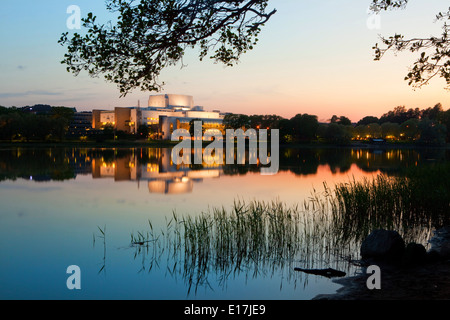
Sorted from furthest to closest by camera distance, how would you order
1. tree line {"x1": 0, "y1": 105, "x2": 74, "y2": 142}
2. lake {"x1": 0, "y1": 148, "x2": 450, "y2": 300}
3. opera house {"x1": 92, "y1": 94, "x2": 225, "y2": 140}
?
1. opera house {"x1": 92, "y1": 94, "x2": 225, "y2": 140}
2. tree line {"x1": 0, "y1": 105, "x2": 74, "y2": 142}
3. lake {"x1": 0, "y1": 148, "x2": 450, "y2": 300}

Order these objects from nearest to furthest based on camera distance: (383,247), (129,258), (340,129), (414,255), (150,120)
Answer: (414,255)
(383,247)
(129,258)
(340,129)
(150,120)

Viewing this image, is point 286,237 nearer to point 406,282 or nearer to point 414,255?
point 414,255

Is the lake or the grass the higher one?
the grass

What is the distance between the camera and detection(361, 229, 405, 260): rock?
11148 mm

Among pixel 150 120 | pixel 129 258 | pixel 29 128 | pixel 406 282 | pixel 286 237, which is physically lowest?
pixel 129 258

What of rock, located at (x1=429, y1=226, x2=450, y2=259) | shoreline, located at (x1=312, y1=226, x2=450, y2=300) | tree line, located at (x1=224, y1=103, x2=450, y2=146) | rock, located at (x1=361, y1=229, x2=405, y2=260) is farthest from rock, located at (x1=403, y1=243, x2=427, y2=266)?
tree line, located at (x1=224, y1=103, x2=450, y2=146)

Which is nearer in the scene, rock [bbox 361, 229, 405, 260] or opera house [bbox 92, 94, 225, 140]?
rock [bbox 361, 229, 405, 260]

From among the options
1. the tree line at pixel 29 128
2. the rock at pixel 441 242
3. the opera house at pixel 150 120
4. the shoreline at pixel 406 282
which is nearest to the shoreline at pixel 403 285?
the shoreline at pixel 406 282

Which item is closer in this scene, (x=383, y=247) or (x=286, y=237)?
(x=383, y=247)

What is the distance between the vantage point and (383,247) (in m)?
11.2

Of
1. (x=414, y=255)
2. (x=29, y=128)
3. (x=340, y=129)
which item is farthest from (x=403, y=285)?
(x=340, y=129)

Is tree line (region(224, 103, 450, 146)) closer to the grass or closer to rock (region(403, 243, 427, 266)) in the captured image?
the grass

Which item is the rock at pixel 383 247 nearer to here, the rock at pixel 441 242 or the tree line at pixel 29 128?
the rock at pixel 441 242
